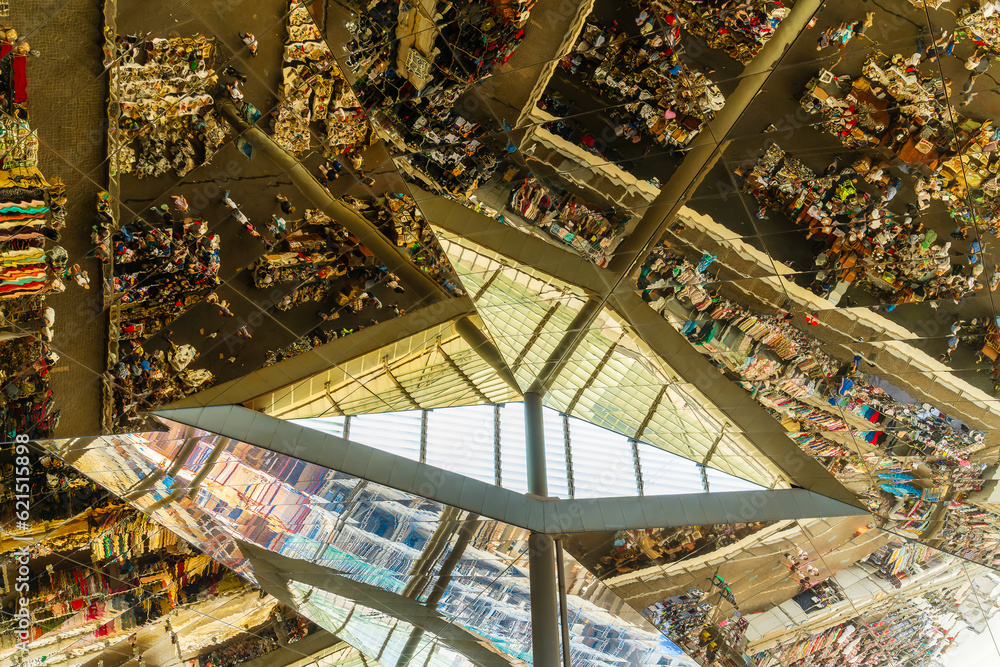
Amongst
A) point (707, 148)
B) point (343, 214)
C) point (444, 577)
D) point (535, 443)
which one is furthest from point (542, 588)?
point (707, 148)

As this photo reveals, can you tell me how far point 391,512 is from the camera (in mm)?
5793

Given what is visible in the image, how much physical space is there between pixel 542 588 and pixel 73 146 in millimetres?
5505

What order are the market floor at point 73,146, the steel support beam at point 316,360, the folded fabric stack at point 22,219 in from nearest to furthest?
the market floor at point 73,146
the folded fabric stack at point 22,219
the steel support beam at point 316,360

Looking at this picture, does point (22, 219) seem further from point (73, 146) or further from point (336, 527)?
point (336, 527)

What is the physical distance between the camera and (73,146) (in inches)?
188

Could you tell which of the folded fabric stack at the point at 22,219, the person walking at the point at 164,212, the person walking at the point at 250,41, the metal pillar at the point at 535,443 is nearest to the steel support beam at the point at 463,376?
the metal pillar at the point at 535,443

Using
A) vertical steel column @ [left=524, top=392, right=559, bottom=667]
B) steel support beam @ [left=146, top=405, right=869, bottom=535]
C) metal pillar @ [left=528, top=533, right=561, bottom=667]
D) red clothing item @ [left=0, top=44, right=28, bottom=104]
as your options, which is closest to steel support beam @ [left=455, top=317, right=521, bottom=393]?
vertical steel column @ [left=524, top=392, right=559, bottom=667]

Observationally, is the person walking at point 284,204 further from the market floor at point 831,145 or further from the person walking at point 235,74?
the market floor at point 831,145

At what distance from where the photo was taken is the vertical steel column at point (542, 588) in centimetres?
553

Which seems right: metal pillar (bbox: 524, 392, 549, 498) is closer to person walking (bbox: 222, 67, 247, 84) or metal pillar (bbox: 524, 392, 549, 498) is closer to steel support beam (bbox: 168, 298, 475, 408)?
steel support beam (bbox: 168, 298, 475, 408)

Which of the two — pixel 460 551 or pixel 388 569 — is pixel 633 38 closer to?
pixel 460 551

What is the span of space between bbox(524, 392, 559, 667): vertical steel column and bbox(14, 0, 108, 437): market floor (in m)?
4.15

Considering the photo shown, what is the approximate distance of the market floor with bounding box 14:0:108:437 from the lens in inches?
177

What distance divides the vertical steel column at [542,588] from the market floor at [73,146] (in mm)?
4153
